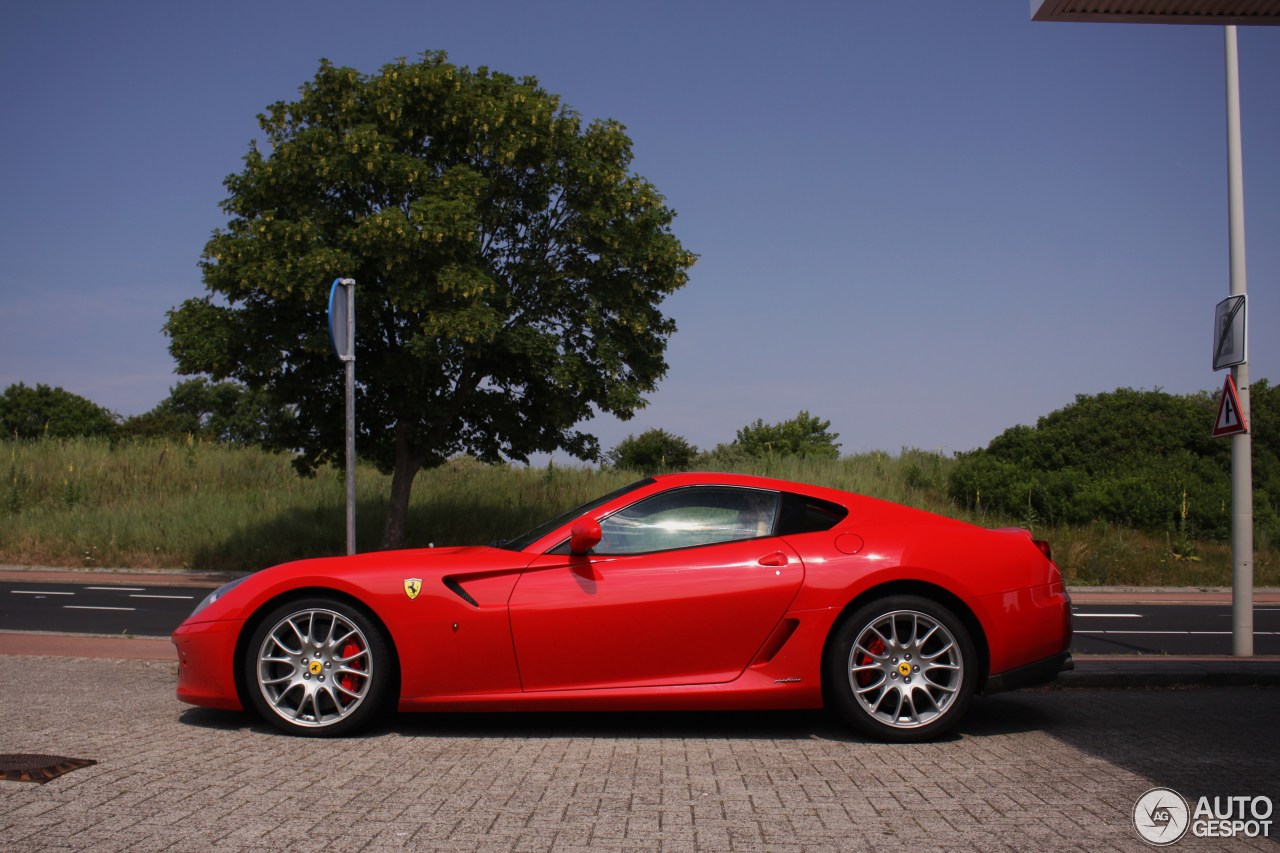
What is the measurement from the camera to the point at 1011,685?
17.4 ft

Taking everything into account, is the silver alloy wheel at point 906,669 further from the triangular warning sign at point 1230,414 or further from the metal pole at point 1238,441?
the triangular warning sign at point 1230,414

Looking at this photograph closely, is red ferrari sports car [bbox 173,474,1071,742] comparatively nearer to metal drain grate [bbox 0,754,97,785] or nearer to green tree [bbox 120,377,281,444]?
metal drain grate [bbox 0,754,97,785]

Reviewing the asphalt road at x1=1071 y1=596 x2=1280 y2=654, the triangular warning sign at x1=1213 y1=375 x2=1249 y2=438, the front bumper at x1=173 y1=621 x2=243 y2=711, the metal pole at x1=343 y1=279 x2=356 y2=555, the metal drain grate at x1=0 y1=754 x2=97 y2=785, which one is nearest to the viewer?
the metal drain grate at x1=0 y1=754 x2=97 y2=785

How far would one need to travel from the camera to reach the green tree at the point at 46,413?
69250mm

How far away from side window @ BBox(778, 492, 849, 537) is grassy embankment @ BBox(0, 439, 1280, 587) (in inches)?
604

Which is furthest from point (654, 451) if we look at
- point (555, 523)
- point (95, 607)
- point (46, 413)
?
point (46, 413)

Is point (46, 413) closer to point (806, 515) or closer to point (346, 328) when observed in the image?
point (346, 328)

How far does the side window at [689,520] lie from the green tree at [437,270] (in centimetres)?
1203

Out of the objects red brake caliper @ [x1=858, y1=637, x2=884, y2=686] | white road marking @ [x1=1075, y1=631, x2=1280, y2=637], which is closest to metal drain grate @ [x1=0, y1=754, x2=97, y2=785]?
red brake caliper @ [x1=858, y1=637, x2=884, y2=686]

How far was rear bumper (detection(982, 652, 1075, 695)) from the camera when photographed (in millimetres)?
5261

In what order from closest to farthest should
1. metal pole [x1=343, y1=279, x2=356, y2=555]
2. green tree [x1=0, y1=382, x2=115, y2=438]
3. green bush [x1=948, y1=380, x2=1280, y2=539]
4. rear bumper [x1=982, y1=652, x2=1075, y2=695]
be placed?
rear bumper [x1=982, y1=652, x2=1075, y2=695]
metal pole [x1=343, y1=279, x2=356, y2=555]
green bush [x1=948, y1=380, x2=1280, y2=539]
green tree [x1=0, y1=382, x2=115, y2=438]

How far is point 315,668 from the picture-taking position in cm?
529

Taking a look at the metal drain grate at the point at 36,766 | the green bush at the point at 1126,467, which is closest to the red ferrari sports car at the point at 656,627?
the metal drain grate at the point at 36,766

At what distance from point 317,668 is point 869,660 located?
277 cm
